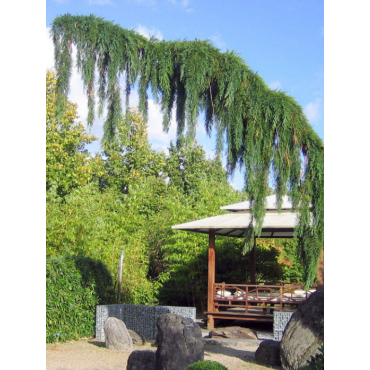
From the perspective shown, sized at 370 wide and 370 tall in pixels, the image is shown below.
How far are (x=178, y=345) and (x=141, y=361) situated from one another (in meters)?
0.52

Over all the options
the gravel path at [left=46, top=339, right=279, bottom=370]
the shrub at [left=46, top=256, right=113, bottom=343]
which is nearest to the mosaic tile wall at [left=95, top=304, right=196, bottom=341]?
the shrub at [left=46, top=256, right=113, bottom=343]

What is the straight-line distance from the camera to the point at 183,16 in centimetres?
566

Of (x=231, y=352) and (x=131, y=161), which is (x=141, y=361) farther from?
(x=131, y=161)

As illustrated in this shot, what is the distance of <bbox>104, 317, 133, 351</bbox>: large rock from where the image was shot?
25.8 ft

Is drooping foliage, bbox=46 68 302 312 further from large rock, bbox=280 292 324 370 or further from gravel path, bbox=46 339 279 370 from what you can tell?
large rock, bbox=280 292 324 370

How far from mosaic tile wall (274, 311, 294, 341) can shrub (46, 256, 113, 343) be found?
3.42 metres

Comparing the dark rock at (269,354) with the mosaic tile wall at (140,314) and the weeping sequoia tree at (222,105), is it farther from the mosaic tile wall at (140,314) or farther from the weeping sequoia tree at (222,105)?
the mosaic tile wall at (140,314)

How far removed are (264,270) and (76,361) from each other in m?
8.90

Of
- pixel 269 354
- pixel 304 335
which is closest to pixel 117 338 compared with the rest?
pixel 269 354

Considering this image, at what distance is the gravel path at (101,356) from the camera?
21.8ft

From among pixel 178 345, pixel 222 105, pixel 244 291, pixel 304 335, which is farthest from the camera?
pixel 244 291

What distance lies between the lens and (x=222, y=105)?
5699mm
